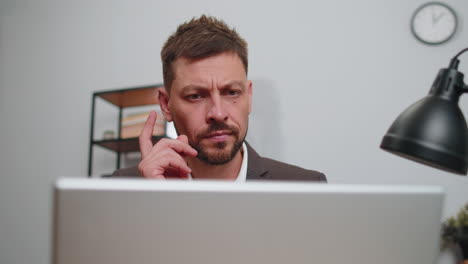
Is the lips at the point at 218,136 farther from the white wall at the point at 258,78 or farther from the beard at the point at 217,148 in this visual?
the white wall at the point at 258,78

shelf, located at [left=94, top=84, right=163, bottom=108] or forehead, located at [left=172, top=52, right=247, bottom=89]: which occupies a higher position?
forehead, located at [left=172, top=52, right=247, bottom=89]

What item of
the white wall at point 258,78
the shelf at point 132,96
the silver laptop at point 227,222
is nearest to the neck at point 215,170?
the white wall at point 258,78

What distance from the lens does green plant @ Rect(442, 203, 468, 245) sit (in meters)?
1.75

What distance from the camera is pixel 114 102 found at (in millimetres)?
2459

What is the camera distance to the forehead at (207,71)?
4.54ft

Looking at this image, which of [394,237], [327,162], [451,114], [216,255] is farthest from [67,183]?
[327,162]

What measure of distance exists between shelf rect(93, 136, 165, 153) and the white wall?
0.19 m

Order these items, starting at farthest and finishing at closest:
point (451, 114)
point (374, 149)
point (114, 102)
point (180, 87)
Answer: point (114, 102), point (374, 149), point (180, 87), point (451, 114)

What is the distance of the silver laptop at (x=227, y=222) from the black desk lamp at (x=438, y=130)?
0.61 feet

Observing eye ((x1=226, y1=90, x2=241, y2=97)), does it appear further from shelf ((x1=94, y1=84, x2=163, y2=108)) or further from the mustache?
shelf ((x1=94, y1=84, x2=163, y2=108))

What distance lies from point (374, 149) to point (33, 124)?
7.61 ft

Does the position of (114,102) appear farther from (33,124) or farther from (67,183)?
(67,183)

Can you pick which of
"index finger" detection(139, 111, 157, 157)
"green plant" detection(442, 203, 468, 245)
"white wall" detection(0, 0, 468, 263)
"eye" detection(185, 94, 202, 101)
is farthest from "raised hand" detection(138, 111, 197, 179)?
"green plant" detection(442, 203, 468, 245)

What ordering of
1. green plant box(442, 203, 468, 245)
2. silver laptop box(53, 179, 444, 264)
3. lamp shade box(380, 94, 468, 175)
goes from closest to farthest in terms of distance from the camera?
silver laptop box(53, 179, 444, 264)
lamp shade box(380, 94, 468, 175)
green plant box(442, 203, 468, 245)
